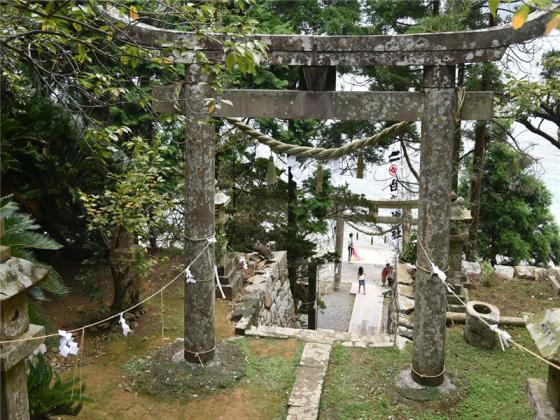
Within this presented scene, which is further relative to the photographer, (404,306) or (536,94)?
(536,94)

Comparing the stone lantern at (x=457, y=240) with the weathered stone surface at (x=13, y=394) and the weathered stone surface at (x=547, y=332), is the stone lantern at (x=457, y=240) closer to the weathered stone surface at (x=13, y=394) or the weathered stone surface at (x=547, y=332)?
the weathered stone surface at (x=547, y=332)

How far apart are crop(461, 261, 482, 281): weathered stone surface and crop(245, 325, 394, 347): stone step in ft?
11.2

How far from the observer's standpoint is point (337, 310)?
695 inches

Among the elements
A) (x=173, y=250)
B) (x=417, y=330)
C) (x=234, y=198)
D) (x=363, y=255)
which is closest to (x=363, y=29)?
(x=234, y=198)

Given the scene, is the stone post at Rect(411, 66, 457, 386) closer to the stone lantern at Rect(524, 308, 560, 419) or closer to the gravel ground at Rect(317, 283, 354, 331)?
the stone lantern at Rect(524, 308, 560, 419)

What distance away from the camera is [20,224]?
494cm

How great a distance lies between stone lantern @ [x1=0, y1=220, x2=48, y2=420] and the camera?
276 centimetres

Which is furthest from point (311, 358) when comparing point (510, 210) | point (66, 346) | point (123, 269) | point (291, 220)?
point (510, 210)

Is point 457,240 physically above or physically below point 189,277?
above

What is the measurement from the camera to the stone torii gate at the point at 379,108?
491 cm

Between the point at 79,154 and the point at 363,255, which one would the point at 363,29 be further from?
the point at 363,255

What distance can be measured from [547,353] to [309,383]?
155 inches

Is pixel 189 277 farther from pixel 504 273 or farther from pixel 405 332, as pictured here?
pixel 504 273

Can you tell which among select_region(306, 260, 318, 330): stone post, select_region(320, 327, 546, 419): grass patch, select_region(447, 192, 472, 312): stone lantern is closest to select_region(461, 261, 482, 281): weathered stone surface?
select_region(447, 192, 472, 312): stone lantern
